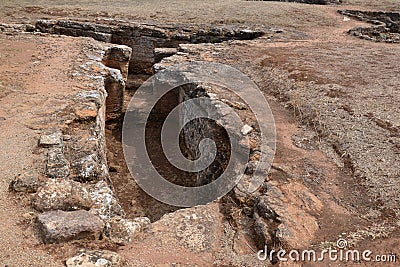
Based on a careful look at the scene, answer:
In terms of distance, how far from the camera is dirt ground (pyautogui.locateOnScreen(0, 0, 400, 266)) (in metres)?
3.46

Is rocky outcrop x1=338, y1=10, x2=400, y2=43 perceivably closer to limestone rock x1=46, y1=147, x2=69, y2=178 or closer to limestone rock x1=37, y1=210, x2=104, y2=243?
limestone rock x1=46, y1=147, x2=69, y2=178

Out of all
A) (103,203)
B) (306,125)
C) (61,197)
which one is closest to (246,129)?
(306,125)

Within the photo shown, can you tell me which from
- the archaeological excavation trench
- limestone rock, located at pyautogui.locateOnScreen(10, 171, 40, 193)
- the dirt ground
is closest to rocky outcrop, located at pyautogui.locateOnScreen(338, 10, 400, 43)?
the dirt ground

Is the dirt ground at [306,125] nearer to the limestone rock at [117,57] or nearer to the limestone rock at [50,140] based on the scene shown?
the limestone rock at [50,140]

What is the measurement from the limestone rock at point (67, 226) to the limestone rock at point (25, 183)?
0.53 metres

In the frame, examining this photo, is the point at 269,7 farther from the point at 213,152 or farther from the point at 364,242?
the point at 364,242

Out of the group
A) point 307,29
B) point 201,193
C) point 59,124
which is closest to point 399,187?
point 201,193

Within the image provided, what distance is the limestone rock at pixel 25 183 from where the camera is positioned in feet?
12.5

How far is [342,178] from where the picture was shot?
175 inches

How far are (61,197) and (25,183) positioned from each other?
0.50 meters

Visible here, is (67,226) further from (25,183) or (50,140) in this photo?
(50,140)

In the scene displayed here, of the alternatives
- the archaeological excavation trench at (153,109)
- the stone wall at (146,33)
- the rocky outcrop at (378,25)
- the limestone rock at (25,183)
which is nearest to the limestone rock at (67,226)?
the limestone rock at (25,183)

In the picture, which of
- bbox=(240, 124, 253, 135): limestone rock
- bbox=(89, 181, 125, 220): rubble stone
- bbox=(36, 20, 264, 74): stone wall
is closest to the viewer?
bbox=(89, 181, 125, 220): rubble stone

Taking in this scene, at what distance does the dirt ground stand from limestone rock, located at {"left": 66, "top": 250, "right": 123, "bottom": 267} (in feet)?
0.40
